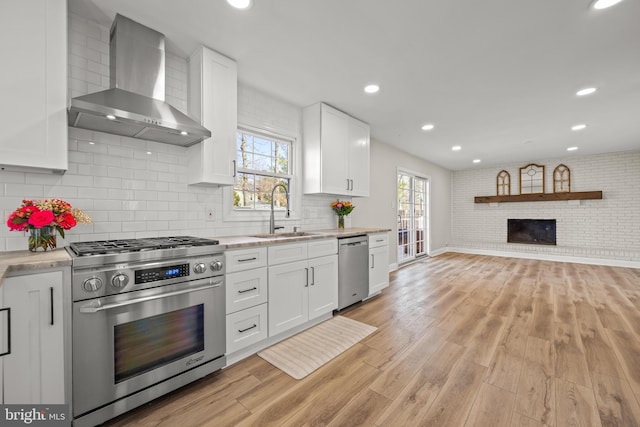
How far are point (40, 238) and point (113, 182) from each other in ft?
2.00

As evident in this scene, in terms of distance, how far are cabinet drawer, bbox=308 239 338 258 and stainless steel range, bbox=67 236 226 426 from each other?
1008mm

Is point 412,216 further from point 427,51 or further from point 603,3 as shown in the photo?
point 603,3

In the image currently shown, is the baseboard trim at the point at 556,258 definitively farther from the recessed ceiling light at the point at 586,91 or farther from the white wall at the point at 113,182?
the white wall at the point at 113,182

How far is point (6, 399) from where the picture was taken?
1229mm

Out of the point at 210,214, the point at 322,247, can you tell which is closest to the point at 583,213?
the point at 322,247

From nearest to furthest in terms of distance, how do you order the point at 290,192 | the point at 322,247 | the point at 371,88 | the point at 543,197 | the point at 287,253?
the point at 287,253
the point at 322,247
the point at 371,88
the point at 290,192
the point at 543,197

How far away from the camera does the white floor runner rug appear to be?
2.11 m

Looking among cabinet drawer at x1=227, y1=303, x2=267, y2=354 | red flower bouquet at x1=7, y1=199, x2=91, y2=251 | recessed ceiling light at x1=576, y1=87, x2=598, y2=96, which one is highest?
recessed ceiling light at x1=576, y1=87, x2=598, y2=96

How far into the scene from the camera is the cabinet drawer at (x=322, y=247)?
9.06 feet

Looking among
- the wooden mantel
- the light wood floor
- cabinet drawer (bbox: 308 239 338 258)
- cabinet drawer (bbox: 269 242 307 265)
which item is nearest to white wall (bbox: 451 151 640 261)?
the wooden mantel

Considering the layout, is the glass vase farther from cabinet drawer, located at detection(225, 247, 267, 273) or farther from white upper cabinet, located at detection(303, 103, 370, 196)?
white upper cabinet, located at detection(303, 103, 370, 196)

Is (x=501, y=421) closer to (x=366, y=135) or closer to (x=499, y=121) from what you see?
(x=366, y=135)

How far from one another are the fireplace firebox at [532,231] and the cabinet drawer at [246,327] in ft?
25.8

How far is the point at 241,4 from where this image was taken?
1.81 m
